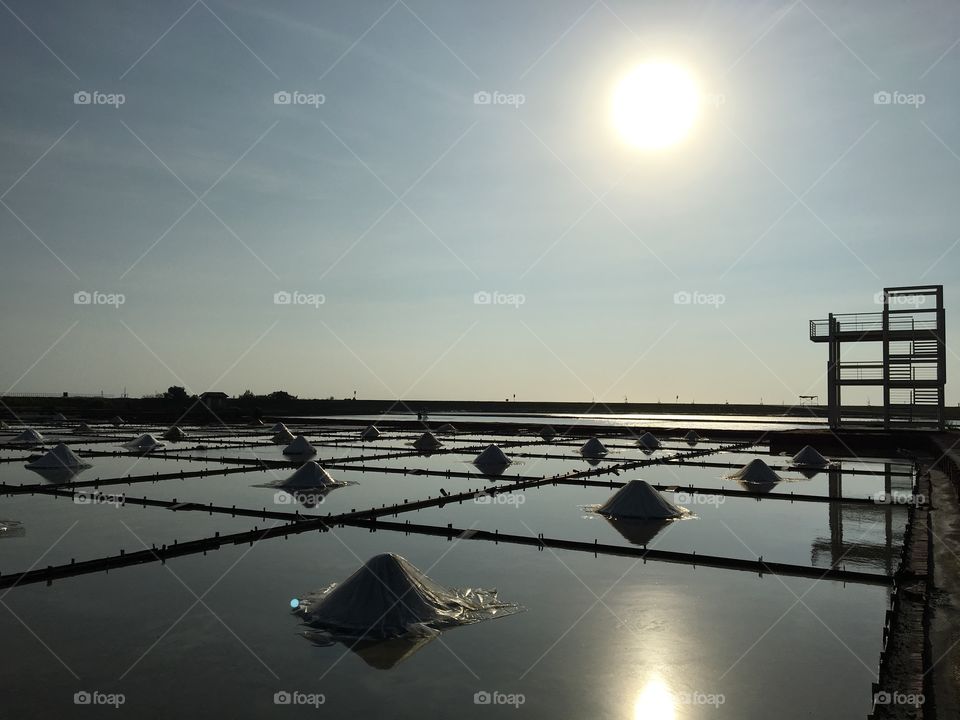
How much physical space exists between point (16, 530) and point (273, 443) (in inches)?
1071

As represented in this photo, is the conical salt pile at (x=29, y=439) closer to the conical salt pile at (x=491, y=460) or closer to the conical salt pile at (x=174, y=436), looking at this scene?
the conical salt pile at (x=174, y=436)

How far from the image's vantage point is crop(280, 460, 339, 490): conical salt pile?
78.4 ft

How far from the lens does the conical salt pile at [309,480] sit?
78.4 feet

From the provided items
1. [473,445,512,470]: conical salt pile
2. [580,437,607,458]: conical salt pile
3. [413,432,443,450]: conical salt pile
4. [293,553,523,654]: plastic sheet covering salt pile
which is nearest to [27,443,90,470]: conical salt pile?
[473,445,512,470]: conical salt pile

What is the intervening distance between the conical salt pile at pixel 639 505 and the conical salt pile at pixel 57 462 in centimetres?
2229

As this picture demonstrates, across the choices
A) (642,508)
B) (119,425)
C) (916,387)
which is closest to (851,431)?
(916,387)

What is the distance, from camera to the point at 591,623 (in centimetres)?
1002

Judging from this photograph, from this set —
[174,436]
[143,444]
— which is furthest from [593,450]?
[174,436]

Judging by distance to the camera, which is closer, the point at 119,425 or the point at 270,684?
the point at 270,684

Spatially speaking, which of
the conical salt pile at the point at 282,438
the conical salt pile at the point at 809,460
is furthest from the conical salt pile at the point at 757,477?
the conical salt pile at the point at 282,438

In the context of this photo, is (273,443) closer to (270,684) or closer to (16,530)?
(16,530)

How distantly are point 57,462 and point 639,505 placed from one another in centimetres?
2392

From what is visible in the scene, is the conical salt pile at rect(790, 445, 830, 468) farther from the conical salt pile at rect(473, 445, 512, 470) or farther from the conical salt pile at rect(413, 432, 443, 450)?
the conical salt pile at rect(413, 432, 443, 450)

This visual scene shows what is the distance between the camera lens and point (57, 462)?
2866cm
